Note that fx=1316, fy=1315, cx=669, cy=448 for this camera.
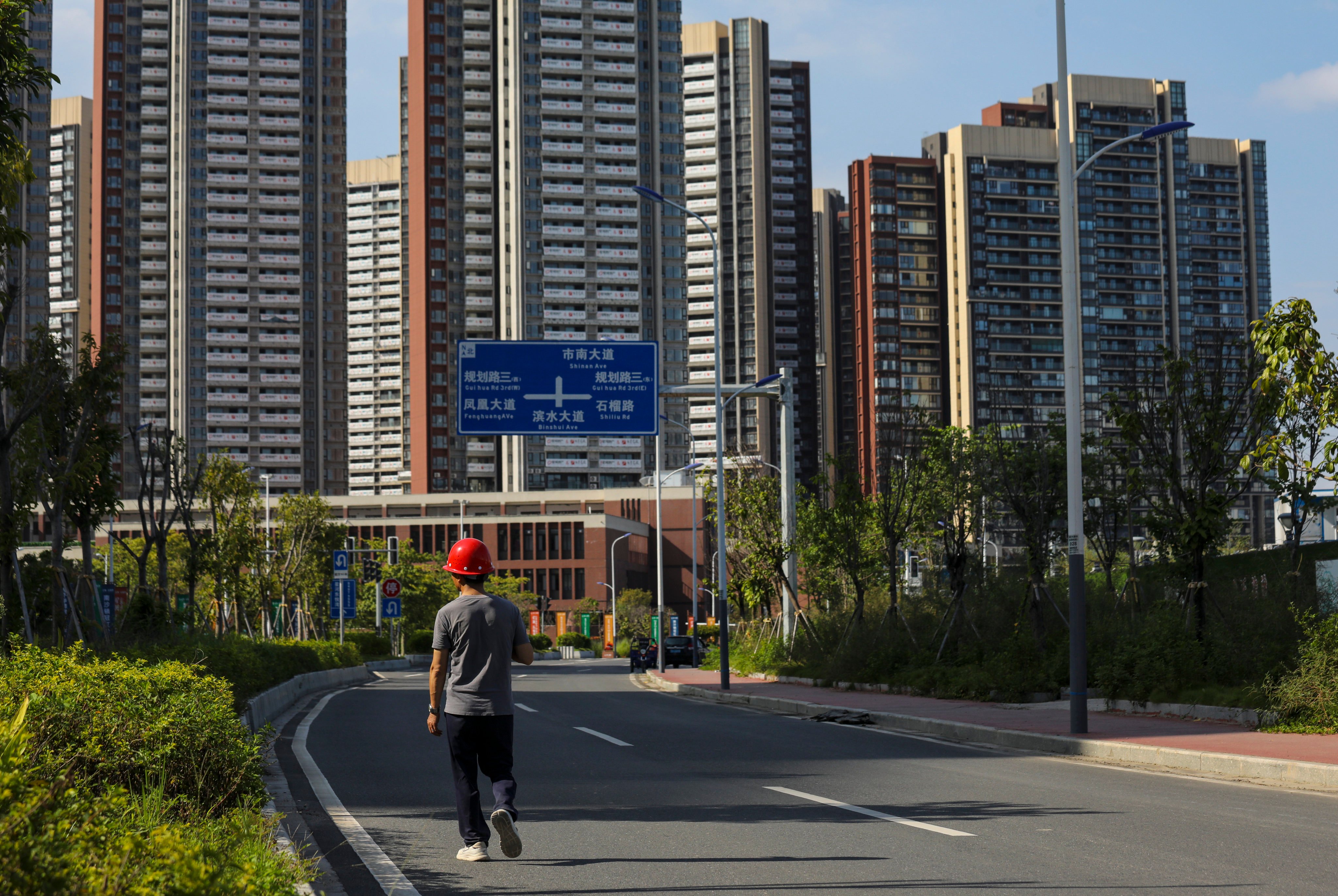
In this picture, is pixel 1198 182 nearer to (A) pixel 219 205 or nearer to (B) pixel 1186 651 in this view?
(A) pixel 219 205

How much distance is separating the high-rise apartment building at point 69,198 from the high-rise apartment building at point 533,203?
5557 cm

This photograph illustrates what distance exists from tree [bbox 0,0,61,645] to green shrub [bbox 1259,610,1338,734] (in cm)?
1380

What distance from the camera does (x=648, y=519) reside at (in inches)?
5335

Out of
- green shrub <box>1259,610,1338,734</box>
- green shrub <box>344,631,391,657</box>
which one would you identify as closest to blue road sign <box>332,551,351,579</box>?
green shrub <box>344,631,391,657</box>

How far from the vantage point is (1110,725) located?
16.4 m

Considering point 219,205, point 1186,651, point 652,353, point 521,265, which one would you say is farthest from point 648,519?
point 1186,651

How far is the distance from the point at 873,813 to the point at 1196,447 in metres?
11.6

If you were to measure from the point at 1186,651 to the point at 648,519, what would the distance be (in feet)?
387

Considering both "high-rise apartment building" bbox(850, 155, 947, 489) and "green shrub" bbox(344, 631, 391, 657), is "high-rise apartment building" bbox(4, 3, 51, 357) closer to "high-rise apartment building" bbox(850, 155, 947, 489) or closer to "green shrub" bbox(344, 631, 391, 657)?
"high-rise apartment building" bbox(850, 155, 947, 489)

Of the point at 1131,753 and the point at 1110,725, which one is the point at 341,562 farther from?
the point at 1131,753

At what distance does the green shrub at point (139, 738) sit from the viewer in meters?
7.62

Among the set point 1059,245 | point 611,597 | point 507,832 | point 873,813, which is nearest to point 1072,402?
point 873,813

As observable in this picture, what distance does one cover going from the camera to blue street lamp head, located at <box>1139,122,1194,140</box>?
54.5ft

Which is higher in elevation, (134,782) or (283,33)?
(283,33)
